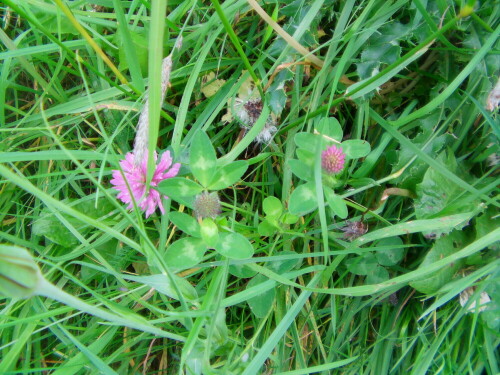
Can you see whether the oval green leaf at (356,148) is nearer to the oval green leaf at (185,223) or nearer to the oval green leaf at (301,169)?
the oval green leaf at (301,169)

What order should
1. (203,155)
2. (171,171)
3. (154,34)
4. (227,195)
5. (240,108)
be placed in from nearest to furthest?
(154,34) < (203,155) < (171,171) < (240,108) < (227,195)

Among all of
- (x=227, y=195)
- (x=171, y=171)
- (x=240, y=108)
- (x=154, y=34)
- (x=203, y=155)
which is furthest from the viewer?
(x=227, y=195)

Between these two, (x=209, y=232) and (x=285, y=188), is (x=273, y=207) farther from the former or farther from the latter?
(x=209, y=232)

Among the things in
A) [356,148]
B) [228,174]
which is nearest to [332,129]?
[356,148]

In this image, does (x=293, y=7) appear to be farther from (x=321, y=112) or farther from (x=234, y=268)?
(x=234, y=268)

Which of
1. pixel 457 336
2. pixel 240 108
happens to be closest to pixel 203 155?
pixel 240 108

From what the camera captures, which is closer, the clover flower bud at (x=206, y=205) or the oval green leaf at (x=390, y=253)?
the clover flower bud at (x=206, y=205)

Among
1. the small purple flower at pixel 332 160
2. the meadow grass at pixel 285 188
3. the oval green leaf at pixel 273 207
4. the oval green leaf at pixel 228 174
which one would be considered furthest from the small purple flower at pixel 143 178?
the small purple flower at pixel 332 160
